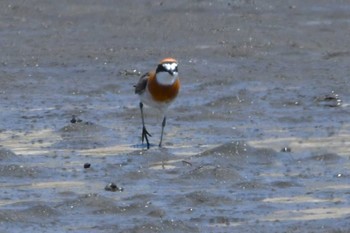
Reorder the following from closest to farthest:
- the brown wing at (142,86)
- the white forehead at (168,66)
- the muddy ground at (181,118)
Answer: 1. the muddy ground at (181,118)
2. the white forehead at (168,66)
3. the brown wing at (142,86)

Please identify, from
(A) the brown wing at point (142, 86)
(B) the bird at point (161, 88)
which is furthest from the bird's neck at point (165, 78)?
(A) the brown wing at point (142, 86)

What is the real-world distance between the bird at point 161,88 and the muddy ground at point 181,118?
0.25 meters

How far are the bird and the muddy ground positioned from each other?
0.82 feet

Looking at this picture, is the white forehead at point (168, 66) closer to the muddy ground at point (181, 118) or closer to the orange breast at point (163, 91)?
the orange breast at point (163, 91)

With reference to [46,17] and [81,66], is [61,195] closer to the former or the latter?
[81,66]

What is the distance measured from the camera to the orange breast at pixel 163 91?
13062 mm

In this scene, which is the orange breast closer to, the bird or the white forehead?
the bird

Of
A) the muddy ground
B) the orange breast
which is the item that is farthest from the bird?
the muddy ground

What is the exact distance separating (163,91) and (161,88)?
0.03m

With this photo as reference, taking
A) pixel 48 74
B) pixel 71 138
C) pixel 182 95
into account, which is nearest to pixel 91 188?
pixel 71 138

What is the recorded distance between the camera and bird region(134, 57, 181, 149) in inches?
507

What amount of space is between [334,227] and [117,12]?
941cm

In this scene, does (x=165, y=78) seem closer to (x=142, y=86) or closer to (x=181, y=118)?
(x=142, y=86)

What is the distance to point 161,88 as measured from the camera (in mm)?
13062
